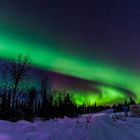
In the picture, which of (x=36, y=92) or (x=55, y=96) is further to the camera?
(x=55, y=96)

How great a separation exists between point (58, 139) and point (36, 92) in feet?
232

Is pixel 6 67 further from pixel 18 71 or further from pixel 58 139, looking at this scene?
pixel 58 139

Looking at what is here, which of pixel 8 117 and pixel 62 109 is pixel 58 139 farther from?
pixel 62 109

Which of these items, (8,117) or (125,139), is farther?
(8,117)

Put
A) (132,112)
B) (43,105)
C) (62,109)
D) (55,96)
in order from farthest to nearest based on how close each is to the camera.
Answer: (55,96)
(62,109)
(43,105)
(132,112)

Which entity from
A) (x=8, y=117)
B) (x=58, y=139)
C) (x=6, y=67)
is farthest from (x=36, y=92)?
(x=58, y=139)

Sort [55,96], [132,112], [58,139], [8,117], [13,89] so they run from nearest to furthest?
1. [58,139]
2. [8,117]
3. [13,89]
4. [132,112]
5. [55,96]

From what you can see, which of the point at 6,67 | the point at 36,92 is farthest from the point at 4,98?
the point at 6,67

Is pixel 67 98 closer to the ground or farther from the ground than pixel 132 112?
farther from the ground

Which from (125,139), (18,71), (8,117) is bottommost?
(125,139)

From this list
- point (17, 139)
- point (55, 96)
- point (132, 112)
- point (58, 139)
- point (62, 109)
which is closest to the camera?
point (17, 139)

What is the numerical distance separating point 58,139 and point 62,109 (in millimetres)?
88160

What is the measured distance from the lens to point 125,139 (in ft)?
42.4

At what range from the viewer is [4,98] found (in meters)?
69.1
